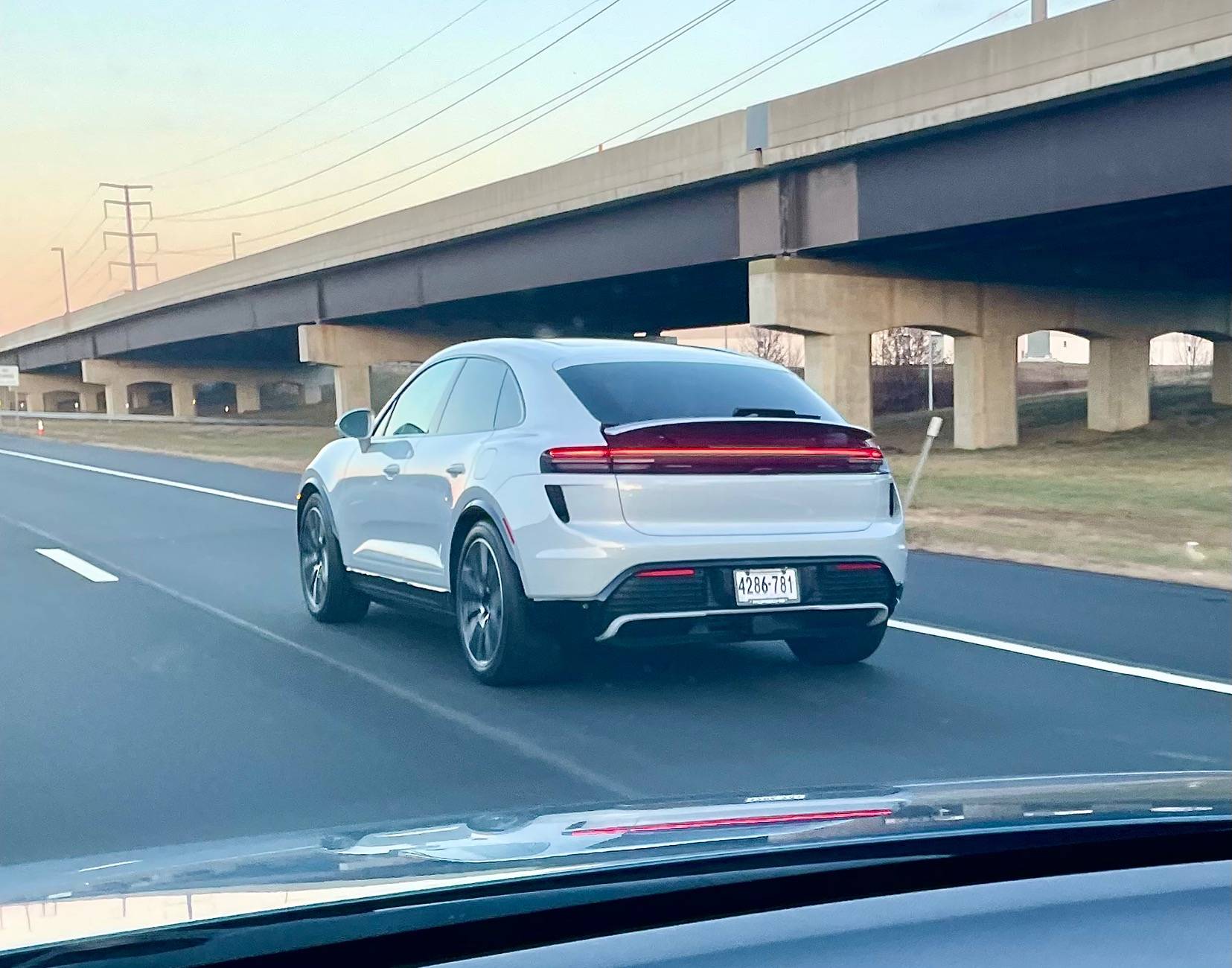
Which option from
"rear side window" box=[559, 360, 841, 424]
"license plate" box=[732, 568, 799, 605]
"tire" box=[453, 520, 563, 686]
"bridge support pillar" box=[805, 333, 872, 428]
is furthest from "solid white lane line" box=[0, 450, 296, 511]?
"bridge support pillar" box=[805, 333, 872, 428]

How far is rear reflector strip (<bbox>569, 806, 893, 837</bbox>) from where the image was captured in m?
2.69

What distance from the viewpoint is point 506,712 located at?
6.58 metres

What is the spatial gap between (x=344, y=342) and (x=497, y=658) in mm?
42038

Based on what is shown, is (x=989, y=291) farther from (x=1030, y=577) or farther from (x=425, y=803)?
(x=425, y=803)

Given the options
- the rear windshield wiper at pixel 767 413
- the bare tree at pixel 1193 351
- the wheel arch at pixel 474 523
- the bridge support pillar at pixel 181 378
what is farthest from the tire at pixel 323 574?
the bare tree at pixel 1193 351

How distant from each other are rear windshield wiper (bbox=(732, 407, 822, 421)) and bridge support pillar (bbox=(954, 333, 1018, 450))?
25.2 meters

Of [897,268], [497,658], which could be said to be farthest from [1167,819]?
[897,268]

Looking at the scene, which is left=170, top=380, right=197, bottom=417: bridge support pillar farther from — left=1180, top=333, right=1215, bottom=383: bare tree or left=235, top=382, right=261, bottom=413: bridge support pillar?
left=1180, top=333, right=1215, bottom=383: bare tree

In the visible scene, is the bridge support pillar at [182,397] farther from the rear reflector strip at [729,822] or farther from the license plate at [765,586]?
the rear reflector strip at [729,822]

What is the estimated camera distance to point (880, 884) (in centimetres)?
224

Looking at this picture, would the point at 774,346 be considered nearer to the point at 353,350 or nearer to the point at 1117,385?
the point at 353,350

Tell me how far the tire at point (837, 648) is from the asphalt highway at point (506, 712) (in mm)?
120

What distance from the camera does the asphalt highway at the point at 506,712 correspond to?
5.32 meters

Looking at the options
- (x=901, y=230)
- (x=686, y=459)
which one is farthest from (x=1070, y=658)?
(x=901, y=230)
